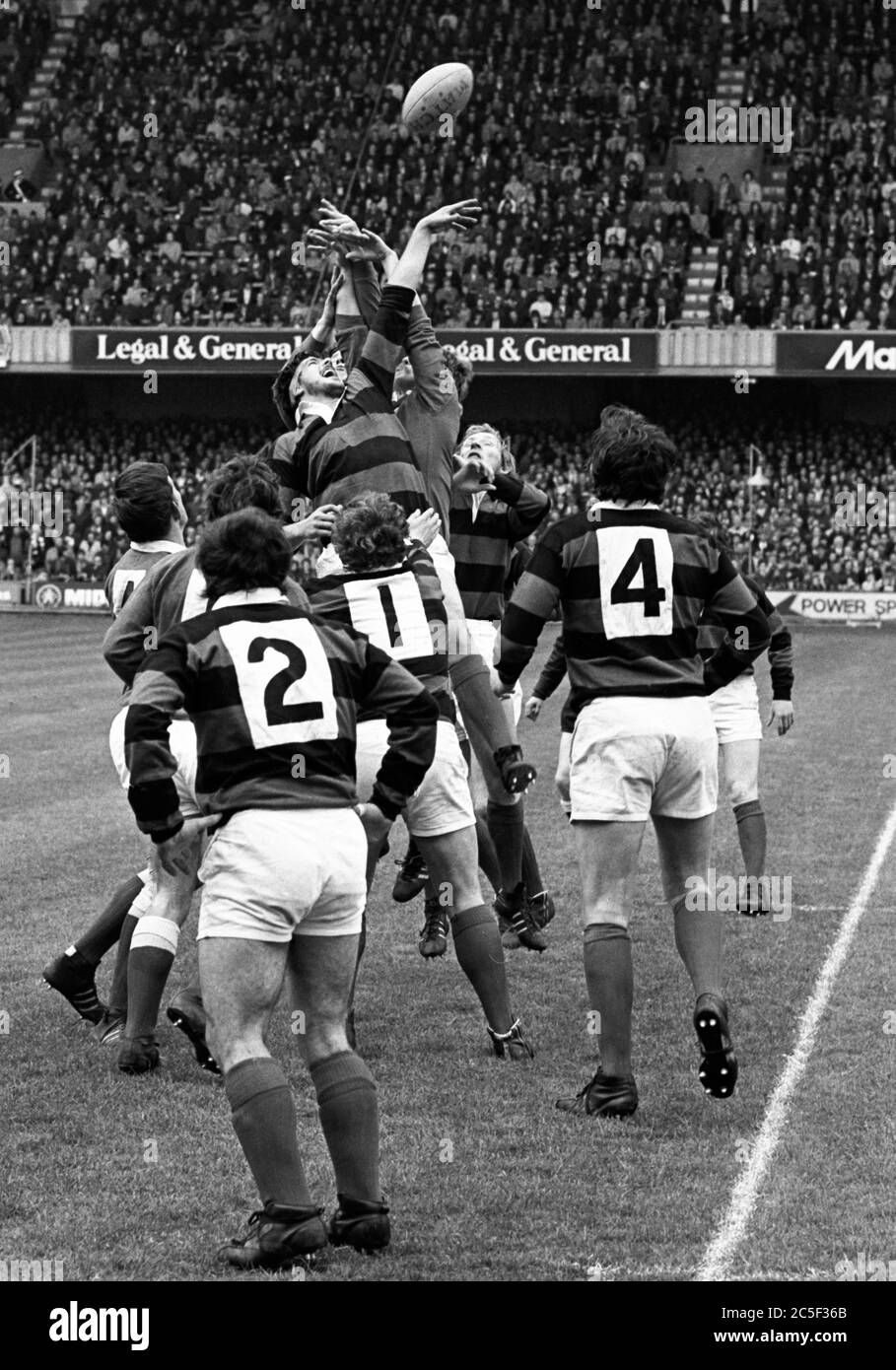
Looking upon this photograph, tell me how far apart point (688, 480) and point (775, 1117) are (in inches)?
1276

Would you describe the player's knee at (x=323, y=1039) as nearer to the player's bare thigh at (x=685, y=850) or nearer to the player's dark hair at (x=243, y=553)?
the player's dark hair at (x=243, y=553)

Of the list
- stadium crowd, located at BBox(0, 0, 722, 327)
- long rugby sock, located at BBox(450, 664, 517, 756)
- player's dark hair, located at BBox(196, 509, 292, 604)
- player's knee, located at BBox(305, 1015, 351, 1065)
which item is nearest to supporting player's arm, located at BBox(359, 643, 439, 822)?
player's dark hair, located at BBox(196, 509, 292, 604)

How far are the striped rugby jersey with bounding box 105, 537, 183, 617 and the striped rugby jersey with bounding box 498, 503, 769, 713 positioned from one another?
4.73 feet

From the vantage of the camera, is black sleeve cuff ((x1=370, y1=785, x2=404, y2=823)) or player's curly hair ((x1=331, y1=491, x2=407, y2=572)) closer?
black sleeve cuff ((x1=370, y1=785, x2=404, y2=823))

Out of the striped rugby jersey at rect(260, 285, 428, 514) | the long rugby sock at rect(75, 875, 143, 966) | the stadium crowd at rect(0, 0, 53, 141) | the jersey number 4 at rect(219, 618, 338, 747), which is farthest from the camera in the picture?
the stadium crowd at rect(0, 0, 53, 141)

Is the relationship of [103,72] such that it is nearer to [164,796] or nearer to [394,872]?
[394,872]

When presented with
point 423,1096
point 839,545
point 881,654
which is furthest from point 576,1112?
point 839,545

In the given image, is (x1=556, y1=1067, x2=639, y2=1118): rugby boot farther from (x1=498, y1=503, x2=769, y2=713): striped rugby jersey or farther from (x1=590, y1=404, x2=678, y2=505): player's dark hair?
(x1=590, y1=404, x2=678, y2=505): player's dark hair

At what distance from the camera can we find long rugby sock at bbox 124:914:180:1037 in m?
6.31

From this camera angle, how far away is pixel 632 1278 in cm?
454

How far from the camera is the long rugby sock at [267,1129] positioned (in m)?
4.51

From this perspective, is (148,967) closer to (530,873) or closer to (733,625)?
(733,625)

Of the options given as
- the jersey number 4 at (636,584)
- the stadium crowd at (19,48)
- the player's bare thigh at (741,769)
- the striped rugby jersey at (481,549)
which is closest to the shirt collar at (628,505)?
the jersey number 4 at (636,584)

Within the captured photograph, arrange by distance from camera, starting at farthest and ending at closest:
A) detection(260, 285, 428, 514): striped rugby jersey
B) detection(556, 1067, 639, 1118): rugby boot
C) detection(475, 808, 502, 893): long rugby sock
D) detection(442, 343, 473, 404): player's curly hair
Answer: detection(475, 808, 502, 893): long rugby sock, detection(442, 343, 473, 404): player's curly hair, detection(260, 285, 428, 514): striped rugby jersey, detection(556, 1067, 639, 1118): rugby boot
